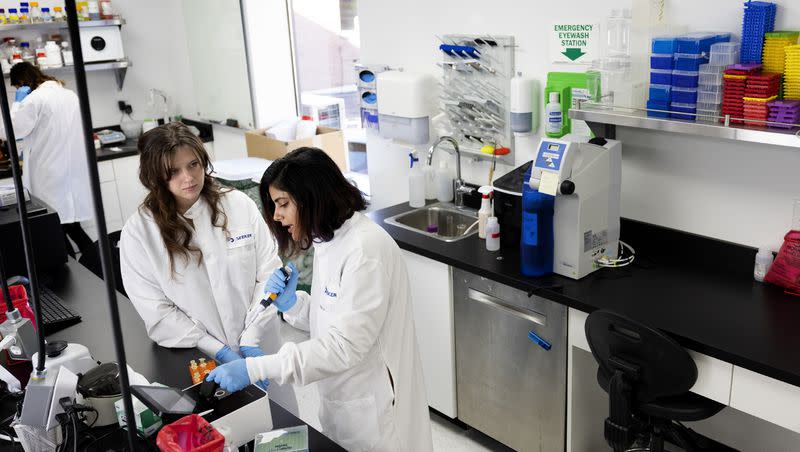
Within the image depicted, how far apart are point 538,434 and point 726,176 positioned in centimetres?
124

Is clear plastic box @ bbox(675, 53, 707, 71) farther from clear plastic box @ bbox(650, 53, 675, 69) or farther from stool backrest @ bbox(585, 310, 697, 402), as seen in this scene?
stool backrest @ bbox(585, 310, 697, 402)

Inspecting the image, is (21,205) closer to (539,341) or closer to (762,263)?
(539,341)

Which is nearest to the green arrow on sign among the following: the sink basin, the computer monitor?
the sink basin

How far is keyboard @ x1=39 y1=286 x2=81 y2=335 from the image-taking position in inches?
96.6

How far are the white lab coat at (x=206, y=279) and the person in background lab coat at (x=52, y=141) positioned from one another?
2.85 m

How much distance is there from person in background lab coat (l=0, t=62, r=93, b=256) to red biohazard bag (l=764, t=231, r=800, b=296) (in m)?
4.24

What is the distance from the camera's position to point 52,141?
5.04 metres

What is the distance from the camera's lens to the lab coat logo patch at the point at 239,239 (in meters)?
2.41

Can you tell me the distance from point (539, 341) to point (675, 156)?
2.92 ft

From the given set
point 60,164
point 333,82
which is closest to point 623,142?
point 333,82

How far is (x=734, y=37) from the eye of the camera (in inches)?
95.0

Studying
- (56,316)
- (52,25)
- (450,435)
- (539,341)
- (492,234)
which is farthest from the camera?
(52,25)

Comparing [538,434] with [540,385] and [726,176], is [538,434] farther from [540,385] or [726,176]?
[726,176]

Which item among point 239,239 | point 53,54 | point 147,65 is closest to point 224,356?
point 239,239
